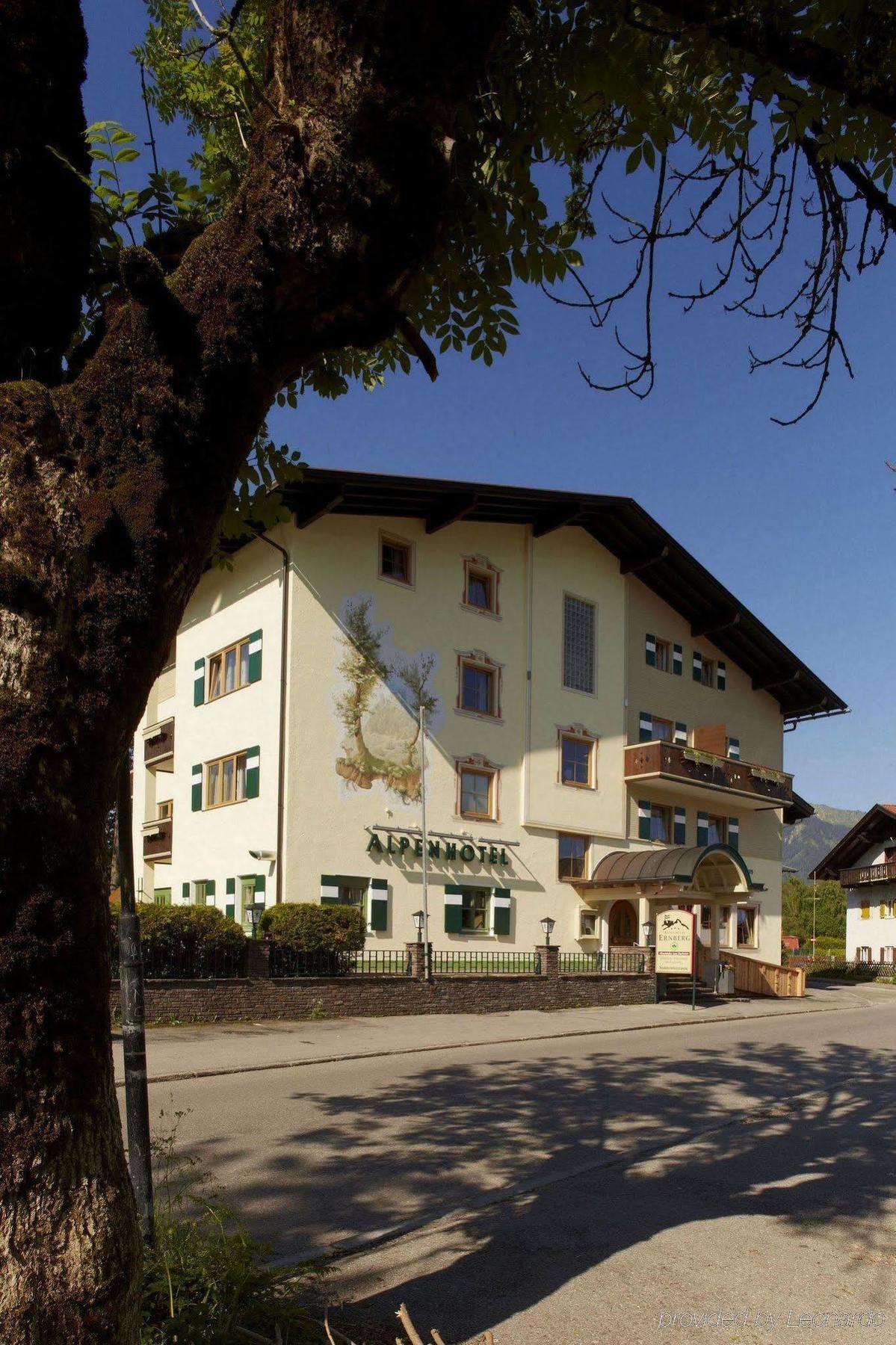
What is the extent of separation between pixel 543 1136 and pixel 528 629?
21944 millimetres

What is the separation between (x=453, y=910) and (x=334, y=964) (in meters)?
6.65

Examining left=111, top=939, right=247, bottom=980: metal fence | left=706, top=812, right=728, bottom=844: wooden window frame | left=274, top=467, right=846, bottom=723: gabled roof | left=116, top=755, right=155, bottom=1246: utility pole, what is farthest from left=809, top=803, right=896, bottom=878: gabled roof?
left=116, top=755, right=155, bottom=1246: utility pole

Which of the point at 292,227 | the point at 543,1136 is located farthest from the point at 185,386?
the point at 543,1136

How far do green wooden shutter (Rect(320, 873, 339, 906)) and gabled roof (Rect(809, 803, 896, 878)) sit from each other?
36.4 meters

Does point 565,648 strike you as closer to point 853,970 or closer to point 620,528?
point 620,528

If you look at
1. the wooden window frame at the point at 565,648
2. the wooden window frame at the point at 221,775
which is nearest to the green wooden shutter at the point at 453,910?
the wooden window frame at the point at 221,775

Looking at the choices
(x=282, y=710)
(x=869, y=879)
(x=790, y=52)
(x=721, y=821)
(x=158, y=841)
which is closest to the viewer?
(x=790, y=52)

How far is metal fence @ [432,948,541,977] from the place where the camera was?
77.0 ft

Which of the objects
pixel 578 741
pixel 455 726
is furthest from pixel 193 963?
pixel 578 741

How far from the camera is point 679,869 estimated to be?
29609 mm

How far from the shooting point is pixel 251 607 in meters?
27.2

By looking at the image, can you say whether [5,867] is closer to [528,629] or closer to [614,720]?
[528,629]

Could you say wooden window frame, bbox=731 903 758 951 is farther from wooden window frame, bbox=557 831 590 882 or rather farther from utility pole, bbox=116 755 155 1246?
utility pole, bbox=116 755 155 1246

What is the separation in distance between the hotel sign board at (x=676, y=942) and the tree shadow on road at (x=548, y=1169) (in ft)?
40.1
